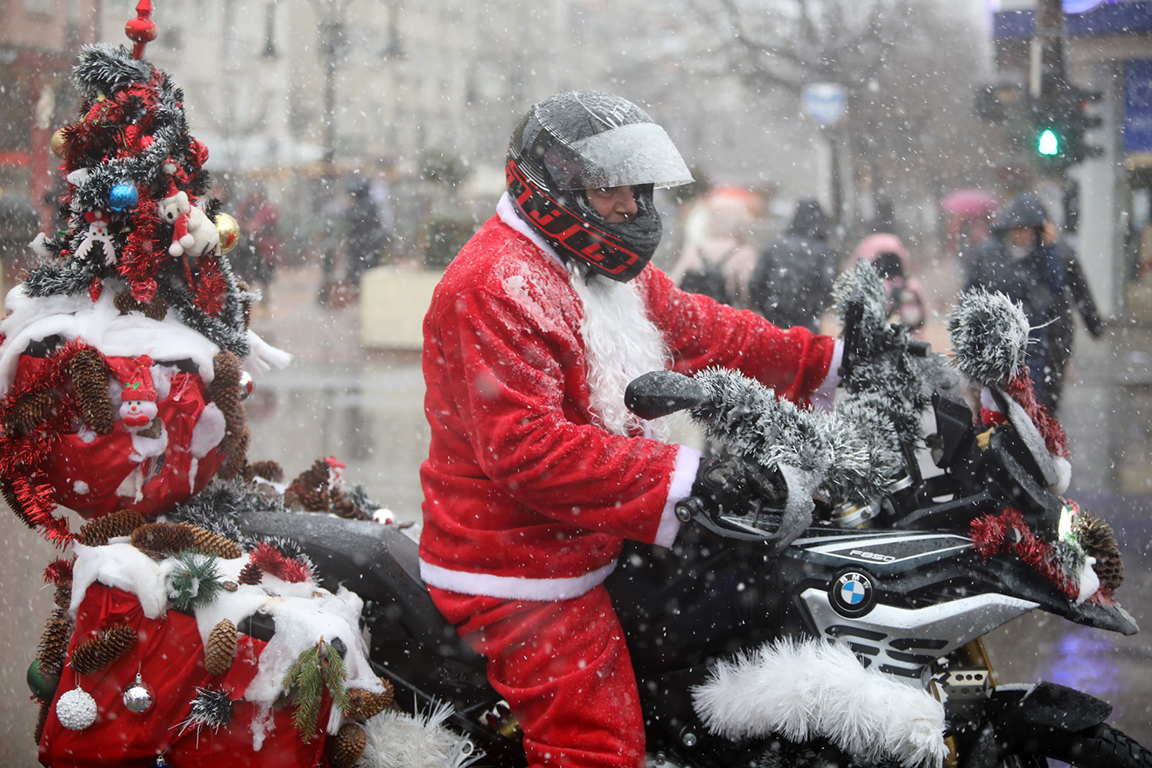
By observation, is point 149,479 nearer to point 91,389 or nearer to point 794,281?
point 91,389

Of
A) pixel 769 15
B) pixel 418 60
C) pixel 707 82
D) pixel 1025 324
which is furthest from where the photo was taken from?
pixel 418 60

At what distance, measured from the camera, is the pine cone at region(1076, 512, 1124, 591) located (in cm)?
226

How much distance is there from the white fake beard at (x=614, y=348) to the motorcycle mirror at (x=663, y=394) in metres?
0.31

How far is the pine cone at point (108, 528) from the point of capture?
2.38m

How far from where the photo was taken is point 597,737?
2.17m

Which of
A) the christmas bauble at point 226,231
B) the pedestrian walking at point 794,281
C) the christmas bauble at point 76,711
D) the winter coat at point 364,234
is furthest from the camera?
the winter coat at point 364,234

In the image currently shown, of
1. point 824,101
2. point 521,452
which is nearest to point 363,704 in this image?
point 521,452

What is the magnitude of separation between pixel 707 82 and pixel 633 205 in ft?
68.4

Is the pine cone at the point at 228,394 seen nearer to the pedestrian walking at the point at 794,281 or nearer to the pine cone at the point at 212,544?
the pine cone at the point at 212,544

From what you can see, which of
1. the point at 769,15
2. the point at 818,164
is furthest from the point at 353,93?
the point at 818,164

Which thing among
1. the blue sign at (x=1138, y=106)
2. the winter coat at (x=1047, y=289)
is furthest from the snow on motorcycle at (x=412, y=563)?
the blue sign at (x=1138, y=106)

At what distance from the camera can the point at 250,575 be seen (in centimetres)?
230

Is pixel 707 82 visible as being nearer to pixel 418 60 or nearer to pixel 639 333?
pixel 418 60

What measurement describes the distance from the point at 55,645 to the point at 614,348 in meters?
1.47
